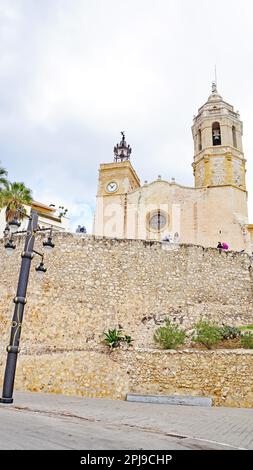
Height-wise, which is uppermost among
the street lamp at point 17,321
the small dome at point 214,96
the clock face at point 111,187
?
the small dome at point 214,96

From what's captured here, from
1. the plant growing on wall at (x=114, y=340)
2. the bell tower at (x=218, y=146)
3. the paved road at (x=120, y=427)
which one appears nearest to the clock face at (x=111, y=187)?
the bell tower at (x=218, y=146)

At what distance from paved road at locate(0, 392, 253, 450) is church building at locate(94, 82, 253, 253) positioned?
72.8 feet

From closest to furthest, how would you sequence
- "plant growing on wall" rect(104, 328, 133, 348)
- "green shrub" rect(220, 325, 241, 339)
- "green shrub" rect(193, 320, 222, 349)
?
1. "green shrub" rect(193, 320, 222, 349)
2. "plant growing on wall" rect(104, 328, 133, 348)
3. "green shrub" rect(220, 325, 241, 339)

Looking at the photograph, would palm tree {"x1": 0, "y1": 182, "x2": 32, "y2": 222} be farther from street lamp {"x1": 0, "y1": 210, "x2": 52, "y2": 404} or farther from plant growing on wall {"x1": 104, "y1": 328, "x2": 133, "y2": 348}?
street lamp {"x1": 0, "y1": 210, "x2": 52, "y2": 404}

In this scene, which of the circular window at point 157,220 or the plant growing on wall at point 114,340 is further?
the circular window at point 157,220

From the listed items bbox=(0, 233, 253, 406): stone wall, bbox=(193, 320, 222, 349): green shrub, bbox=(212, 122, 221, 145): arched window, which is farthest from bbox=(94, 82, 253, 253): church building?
bbox=(193, 320, 222, 349): green shrub

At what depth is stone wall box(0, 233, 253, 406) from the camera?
12469mm

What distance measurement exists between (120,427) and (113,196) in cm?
3057

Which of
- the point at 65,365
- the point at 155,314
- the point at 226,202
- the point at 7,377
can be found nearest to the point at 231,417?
the point at 7,377

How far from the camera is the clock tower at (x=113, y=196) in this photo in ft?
115

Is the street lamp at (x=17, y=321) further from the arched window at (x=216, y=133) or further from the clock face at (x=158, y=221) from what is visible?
the arched window at (x=216, y=133)

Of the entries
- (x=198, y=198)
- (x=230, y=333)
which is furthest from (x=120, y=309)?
(x=198, y=198)

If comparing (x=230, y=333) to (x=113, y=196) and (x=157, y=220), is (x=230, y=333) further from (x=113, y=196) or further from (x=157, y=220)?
(x=113, y=196)

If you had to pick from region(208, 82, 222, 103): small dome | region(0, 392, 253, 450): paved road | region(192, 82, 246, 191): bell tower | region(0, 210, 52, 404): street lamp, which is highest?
region(208, 82, 222, 103): small dome
